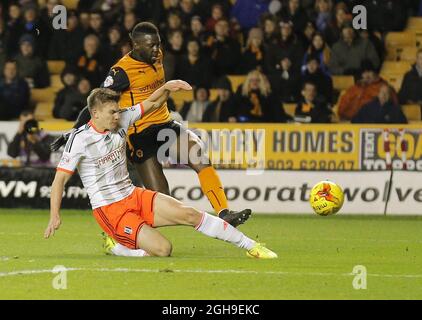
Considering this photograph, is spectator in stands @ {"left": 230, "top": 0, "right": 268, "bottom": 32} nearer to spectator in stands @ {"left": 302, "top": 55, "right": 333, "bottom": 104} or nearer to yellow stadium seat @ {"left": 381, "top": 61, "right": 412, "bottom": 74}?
spectator in stands @ {"left": 302, "top": 55, "right": 333, "bottom": 104}

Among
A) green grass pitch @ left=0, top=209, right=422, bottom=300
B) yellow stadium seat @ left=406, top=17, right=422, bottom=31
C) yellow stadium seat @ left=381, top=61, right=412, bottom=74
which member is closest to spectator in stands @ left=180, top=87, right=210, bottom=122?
yellow stadium seat @ left=381, top=61, right=412, bottom=74

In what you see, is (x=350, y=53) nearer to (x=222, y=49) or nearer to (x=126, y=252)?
(x=222, y=49)

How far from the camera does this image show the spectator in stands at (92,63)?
2011 centimetres

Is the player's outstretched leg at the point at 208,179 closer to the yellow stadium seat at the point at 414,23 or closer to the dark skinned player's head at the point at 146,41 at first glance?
the dark skinned player's head at the point at 146,41

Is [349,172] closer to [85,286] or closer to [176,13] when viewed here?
[176,13]

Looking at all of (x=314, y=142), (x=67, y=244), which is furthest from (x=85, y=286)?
(x=314, y=142)

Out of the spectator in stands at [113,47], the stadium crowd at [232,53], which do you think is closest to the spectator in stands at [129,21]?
the stadium crowd at [232,53]

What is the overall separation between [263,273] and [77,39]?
38.1 ft

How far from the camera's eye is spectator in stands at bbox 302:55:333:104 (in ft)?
65.3

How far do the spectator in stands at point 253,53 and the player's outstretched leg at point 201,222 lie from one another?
10.1 m

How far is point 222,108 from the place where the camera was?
19234 millimetres

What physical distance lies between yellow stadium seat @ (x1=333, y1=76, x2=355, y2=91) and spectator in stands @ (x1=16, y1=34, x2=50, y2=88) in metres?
5.02

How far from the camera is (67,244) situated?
491 inches

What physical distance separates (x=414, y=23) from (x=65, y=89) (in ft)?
22.1
